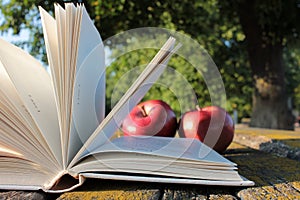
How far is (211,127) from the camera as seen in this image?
1068mm

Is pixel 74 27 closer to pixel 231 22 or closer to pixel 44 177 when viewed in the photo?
pixel 44 177

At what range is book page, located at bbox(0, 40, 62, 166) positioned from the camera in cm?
63

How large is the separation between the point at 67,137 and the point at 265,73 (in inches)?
148

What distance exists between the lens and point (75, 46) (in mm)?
667

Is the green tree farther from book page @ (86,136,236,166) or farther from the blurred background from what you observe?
book page @ (86,136,236,166)

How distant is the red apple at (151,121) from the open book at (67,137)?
35 cm

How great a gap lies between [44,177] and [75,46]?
0.27 m

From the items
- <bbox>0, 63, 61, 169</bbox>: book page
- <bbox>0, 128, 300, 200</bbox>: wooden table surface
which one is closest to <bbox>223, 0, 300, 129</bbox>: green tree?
<bbox>0, 128, 300, 200</bbox>: wooden table surface

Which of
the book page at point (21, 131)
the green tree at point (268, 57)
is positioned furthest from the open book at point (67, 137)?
the green tree at point (268, 57)

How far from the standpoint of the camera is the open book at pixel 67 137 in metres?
0.60

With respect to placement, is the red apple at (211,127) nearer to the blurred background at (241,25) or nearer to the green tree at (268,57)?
the blurred background at (241,25)

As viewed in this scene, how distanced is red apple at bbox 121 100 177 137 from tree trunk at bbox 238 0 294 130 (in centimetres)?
307

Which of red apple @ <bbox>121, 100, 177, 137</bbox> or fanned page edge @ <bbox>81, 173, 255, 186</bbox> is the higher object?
red apple @ <bbox>121, 100, 177, 137</bbox>

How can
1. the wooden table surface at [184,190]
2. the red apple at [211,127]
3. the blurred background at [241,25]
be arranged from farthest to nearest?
the blurred background at [241,25], the red apple at [211,127], the wooden table surface at [184,190]
